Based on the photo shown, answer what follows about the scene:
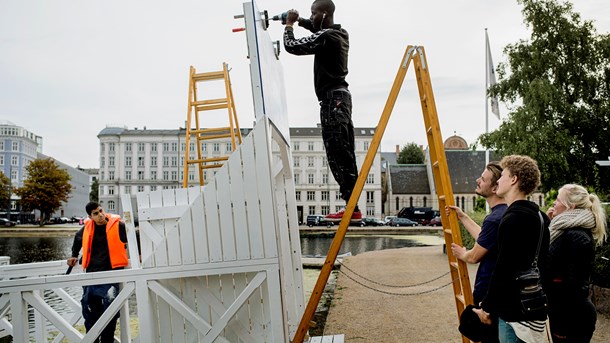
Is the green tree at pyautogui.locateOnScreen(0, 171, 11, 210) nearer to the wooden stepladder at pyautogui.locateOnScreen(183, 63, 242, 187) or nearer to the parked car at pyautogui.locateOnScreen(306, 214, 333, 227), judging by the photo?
the parked car at pyautogui.locateOnScreen(306, 214, 333, 227)

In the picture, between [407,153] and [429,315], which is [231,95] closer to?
[429,315]

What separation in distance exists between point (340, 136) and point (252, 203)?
3.23 ft

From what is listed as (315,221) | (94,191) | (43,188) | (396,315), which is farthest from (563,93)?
(94,191)

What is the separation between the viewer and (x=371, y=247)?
3147cm

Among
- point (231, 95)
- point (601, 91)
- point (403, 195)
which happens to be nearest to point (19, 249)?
point (231, 95)

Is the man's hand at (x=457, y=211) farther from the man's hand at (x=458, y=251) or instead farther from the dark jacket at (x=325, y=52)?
the dark jacket at (x=325, y=52)

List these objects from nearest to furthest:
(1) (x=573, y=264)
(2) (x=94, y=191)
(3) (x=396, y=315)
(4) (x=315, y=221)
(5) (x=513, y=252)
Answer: (5) (x=513, y=252), (1) (x=573, y=264), (3) (x=396, y=315), (4) (x=315, y=221), (2) (x=94, y=191)

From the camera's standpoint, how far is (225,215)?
12.6ft

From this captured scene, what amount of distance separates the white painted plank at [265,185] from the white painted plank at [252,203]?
3 cm

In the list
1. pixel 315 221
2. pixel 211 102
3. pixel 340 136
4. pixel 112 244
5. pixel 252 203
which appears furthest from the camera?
pixel 315 221

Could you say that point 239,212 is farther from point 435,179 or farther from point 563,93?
point 563,93

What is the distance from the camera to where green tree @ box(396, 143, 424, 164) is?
280 feet

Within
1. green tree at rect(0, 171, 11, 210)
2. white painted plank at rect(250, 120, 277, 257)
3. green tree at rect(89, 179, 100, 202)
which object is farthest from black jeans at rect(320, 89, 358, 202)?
green tree at rect(89, 179, 100, 202)

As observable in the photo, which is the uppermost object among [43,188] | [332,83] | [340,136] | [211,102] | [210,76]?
[43,188]
